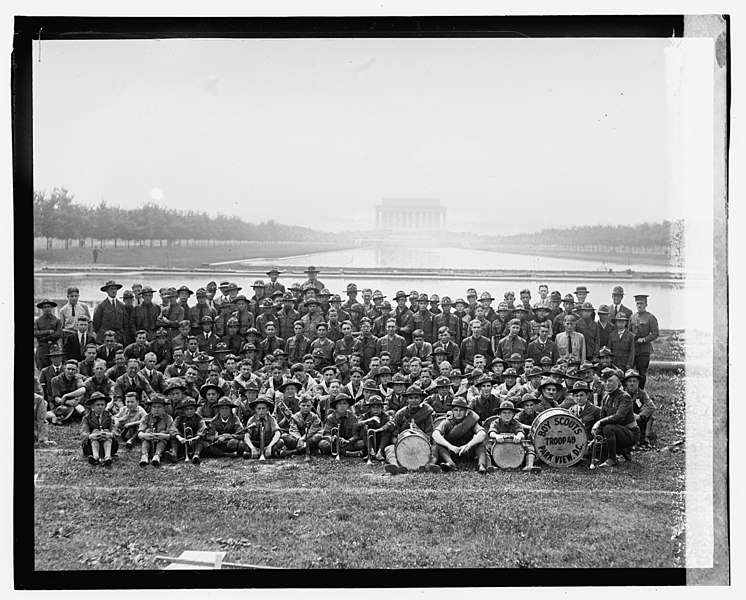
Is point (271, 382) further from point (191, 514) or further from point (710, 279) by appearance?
point (710, 279)

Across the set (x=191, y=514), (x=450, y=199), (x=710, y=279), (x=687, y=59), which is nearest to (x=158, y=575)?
(x=191, y=514)

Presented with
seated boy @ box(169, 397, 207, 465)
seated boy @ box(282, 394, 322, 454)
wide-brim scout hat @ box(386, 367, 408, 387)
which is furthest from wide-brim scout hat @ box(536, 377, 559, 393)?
seated boy @ box(169, 397, 207, 465)

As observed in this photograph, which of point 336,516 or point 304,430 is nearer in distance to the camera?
point 336,516

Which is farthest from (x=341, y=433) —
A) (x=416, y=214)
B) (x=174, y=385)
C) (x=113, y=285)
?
(x=113, y=285)

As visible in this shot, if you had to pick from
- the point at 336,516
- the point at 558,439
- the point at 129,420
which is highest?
the point at 129,420

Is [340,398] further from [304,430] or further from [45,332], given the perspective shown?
[45,332]

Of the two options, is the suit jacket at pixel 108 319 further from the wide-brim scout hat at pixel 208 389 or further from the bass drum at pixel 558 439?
the bass drum at pixel 558 439

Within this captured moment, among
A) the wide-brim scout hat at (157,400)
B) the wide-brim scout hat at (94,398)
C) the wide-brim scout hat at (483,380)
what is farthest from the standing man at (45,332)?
the wide-brim scout hat at (483,380)

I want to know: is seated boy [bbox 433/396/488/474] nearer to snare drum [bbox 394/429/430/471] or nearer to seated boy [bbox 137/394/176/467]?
snare drum [bbox 394/429/430/471]
